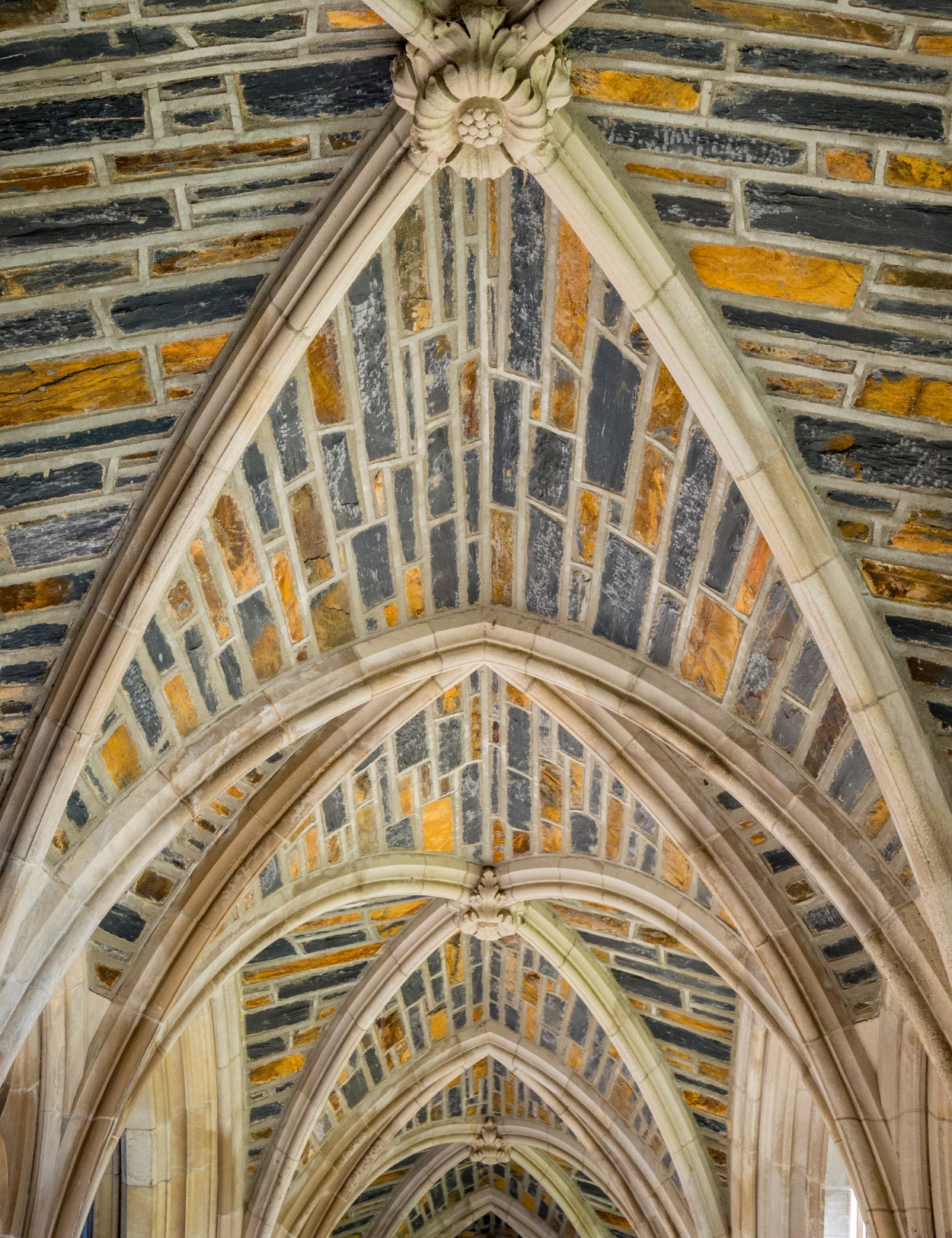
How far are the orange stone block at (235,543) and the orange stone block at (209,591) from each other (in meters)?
0.09

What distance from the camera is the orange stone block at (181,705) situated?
672cm

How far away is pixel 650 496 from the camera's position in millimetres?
6742

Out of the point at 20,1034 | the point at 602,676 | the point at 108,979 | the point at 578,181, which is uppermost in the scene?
the point at 578,181

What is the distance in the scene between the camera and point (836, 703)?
6.32 meters

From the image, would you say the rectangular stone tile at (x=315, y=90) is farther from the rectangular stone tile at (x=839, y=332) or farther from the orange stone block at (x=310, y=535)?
the orange stone block at (x=310, y=535)

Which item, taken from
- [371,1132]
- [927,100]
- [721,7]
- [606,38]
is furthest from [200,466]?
[371,1132]

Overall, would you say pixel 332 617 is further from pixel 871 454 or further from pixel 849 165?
pixel 849 165

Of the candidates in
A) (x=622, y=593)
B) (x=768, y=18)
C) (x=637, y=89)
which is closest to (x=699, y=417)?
(x=637, y=89)

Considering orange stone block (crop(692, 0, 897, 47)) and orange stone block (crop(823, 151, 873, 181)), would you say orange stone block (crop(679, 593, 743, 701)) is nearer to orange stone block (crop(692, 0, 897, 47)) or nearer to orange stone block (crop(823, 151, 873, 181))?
orange stone block (crop(823, 151, 873, 181))

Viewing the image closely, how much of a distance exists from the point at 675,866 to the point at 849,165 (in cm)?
475

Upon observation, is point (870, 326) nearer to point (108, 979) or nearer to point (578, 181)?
point (578, 181)

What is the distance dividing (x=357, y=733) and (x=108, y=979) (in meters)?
1.93

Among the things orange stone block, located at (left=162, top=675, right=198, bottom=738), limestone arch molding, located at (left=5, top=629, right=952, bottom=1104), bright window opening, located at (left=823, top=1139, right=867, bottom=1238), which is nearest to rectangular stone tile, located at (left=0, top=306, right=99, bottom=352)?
orange stone block, located at (left=162, top=675, right=198, bottom=738)

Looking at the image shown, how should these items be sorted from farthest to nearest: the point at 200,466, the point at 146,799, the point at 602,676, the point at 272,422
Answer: the point at 602,676, the point at 146,799, the point at 272,422, the point at 200,466
